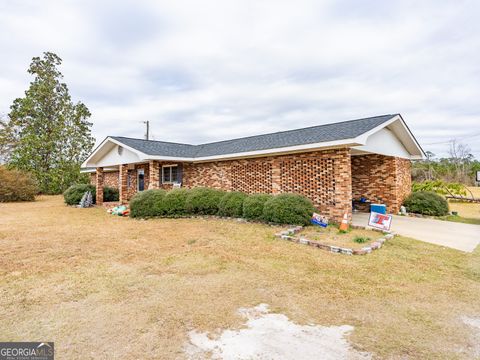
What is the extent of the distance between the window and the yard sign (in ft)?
37.3

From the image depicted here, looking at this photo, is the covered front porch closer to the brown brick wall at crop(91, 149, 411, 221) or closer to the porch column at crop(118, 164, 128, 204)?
the porch column at crop(118, 164, 128, 204)

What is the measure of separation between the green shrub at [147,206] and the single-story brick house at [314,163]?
6.57 feet

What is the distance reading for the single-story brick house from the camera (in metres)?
9.40

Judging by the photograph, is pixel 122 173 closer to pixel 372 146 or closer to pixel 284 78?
pixel 284 78

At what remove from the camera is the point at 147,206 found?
37.8 feet

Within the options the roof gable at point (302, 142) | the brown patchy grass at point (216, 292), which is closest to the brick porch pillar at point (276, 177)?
the roof gable at point (302, 142)

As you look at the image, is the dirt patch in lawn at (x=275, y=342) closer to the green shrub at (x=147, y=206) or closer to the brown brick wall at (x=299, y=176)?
the brown brick wall at (x=299, y=176)

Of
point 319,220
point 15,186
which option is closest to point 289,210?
point 319,220

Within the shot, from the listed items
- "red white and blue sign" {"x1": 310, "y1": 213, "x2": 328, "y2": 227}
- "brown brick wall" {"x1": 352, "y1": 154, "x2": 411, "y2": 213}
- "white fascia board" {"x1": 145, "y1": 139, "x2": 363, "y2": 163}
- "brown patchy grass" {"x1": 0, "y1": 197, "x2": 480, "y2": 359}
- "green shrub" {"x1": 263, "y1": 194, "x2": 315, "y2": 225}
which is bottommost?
"brown patchy grass" {"x1": 0, "y1": 197, "x2": 480, "y2": 359}

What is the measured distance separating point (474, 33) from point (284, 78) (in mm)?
8468

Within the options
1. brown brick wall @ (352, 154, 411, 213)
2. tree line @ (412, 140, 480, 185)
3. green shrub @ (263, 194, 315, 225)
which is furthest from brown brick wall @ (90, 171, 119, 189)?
tree line @ (412, 140, 480, 185)

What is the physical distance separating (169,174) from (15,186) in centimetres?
1345

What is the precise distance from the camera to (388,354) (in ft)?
8.25

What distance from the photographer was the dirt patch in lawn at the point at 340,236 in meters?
6.66
